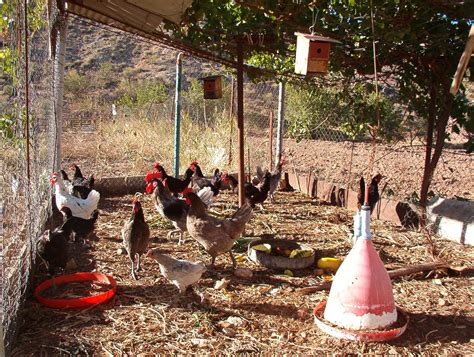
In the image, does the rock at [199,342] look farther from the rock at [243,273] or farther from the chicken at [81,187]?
the chicken at [81,187]

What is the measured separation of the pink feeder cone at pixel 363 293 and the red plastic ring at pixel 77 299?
170cm

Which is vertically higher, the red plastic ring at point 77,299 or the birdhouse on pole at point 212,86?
the birdhouse on pole at point 212,86

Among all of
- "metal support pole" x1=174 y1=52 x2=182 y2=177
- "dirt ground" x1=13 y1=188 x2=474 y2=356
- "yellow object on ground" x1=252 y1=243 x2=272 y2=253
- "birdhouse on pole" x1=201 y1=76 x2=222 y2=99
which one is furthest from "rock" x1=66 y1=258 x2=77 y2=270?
"metal support pole" x1=174 y1=52 x2=182 y2=177

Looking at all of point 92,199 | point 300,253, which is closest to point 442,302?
point 300,253

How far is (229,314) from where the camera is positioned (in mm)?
3516

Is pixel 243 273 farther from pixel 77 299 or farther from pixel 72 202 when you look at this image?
pixel 72 202

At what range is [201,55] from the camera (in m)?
5.18

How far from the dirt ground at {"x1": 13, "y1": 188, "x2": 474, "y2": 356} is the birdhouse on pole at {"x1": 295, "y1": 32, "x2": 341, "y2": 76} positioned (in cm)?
183

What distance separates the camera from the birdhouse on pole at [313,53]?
376 centimetres

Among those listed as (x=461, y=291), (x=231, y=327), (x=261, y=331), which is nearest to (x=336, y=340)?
(x=261, y=331)

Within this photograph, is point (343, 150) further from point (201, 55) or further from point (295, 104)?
point (201, 55)

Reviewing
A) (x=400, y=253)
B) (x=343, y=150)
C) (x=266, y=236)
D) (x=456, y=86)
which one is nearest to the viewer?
(x=456, y=86)

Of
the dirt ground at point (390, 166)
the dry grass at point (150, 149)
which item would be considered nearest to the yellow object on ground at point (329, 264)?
the dirt ground at point (390, 166)

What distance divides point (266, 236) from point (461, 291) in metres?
2.20
